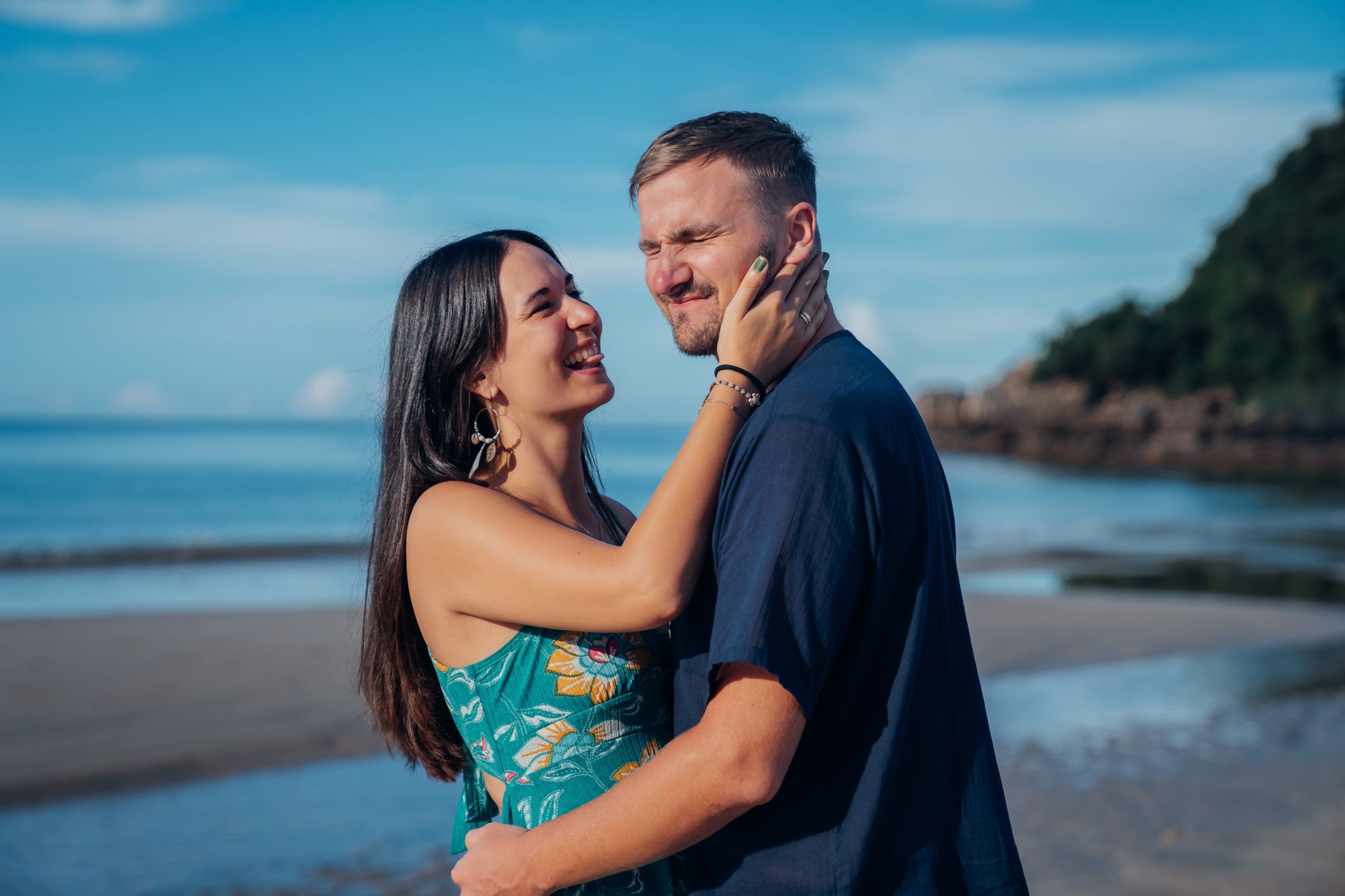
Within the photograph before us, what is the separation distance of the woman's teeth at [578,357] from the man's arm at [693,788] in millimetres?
1007

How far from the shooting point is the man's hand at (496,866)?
1888 mm

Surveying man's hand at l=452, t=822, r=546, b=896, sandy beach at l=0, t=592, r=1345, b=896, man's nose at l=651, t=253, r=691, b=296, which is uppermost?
man's nose at l=651, t=253, r=691, b=296

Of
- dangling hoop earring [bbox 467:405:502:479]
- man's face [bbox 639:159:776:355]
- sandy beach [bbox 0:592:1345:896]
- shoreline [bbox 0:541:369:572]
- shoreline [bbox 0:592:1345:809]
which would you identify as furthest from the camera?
shoreline [bbox 0:541:369:572]

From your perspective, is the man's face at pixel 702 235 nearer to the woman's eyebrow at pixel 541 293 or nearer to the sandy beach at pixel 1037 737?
the woman's eyebrow at pixel 541 293

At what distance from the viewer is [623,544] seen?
6.64 ft

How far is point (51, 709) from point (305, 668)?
2088 mm

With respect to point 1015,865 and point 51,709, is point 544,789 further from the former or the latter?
point 51,709

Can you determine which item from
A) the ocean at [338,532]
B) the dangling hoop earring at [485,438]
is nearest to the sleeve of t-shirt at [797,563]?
the dangling hoop earring at [485,438]

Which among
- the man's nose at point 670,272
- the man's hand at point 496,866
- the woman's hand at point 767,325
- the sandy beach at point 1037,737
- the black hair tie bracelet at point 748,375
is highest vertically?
the man's nose at point 670,272

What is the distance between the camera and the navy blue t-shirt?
1.64 metres

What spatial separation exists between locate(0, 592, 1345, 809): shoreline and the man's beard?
4.42 metres

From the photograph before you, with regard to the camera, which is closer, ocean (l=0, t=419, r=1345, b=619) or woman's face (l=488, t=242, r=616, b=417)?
woman's face (l=488, t=242, r=616, b=417)

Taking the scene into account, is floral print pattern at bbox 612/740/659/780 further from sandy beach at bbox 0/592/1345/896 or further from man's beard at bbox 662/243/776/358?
sandy beach at bbox 0/592/1345/896

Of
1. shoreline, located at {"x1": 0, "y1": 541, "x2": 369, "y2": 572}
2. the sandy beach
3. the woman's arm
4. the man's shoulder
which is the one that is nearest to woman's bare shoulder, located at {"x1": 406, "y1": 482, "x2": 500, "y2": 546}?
the woman's arm
